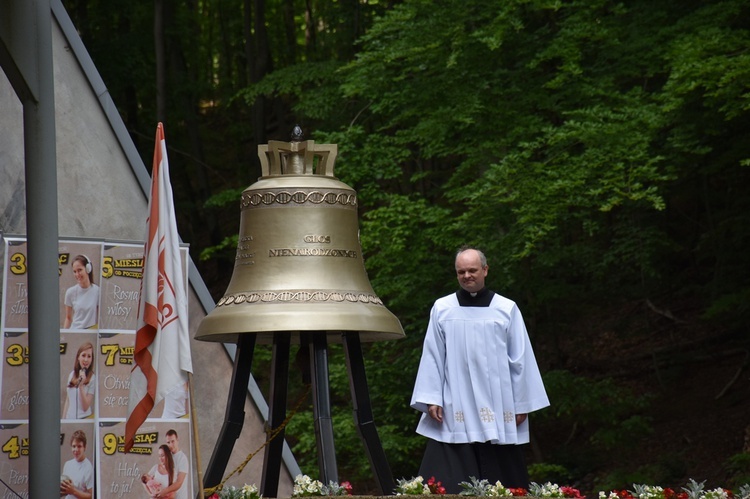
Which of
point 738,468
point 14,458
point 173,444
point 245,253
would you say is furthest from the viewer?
point 738,468

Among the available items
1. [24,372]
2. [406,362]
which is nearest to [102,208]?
[24,372]

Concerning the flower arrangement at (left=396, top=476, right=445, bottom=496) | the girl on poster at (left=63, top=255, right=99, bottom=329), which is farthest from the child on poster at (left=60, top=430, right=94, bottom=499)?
the flower arrangement at (left=396, top=476, right=445, bottom=496)

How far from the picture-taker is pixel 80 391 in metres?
6.35


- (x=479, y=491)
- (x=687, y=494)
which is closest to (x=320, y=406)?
(x=479, y=491)

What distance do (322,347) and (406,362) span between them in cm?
684

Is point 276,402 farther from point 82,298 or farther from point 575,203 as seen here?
point 575,203

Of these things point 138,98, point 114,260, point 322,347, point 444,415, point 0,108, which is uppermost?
point 138,98

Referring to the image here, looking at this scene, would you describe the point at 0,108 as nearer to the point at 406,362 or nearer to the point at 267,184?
the point at 267,184

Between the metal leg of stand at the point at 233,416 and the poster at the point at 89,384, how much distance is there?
60 centimetres

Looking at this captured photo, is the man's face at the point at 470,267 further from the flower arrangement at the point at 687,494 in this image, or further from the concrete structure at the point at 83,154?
the concrete structure at the point at 83,154

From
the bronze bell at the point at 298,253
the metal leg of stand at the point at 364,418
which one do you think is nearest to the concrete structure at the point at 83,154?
the bronze bell at the point at 298,253

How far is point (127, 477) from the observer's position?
6320 mm

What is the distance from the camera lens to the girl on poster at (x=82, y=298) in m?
6.44

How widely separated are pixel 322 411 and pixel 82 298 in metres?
1.72
